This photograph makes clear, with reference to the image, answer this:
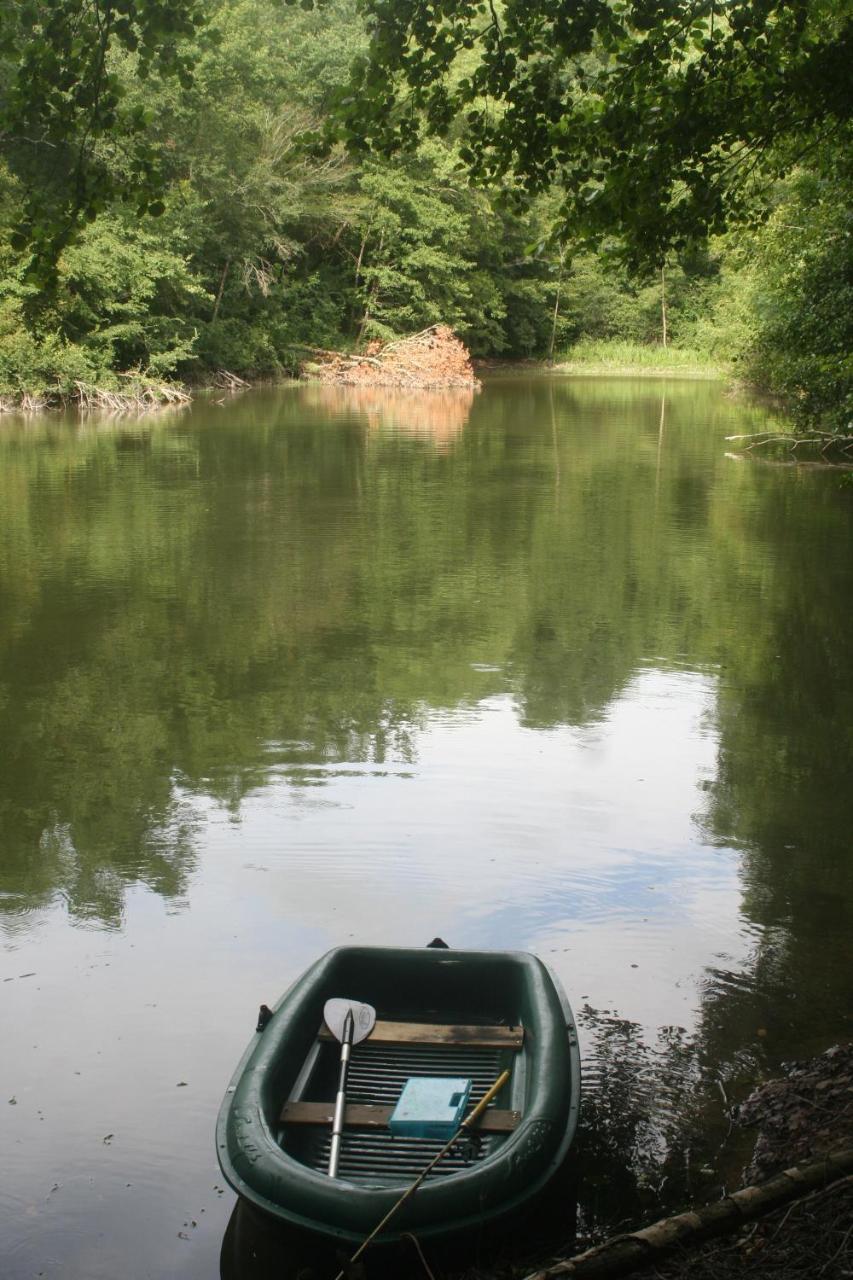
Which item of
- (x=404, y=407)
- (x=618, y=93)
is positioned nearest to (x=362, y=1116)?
(x=618, y=93)

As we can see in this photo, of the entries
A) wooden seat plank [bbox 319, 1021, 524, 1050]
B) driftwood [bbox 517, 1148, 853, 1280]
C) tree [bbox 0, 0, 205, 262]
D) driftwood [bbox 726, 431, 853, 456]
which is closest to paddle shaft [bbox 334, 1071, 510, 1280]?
wooden seat plank [bbox 319, 1021, 524, 1050]

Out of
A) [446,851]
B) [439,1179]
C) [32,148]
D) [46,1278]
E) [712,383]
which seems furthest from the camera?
[712,383]

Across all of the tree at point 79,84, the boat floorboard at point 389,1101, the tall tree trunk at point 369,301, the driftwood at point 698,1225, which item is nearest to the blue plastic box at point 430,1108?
the boat floorboard at point 389,1101

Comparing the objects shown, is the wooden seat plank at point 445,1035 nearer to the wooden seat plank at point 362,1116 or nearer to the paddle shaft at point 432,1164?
the paddle shaft at point 432,1164

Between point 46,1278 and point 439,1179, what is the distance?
1233 mm

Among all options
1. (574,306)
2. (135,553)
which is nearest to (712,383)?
(574,306)

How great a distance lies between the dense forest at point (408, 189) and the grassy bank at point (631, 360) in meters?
0.51

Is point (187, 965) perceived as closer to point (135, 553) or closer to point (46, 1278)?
point (46, 1278)

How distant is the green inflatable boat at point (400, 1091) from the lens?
127 inches

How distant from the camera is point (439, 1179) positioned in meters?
3.26

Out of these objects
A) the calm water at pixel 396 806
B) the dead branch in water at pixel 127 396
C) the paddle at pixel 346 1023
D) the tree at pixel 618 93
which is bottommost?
the calm water at pixel 396 806

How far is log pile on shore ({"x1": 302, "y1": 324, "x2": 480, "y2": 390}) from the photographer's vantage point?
4275cm

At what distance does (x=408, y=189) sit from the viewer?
140 feet

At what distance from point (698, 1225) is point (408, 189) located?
42.9m
